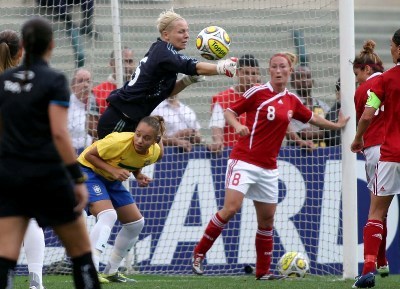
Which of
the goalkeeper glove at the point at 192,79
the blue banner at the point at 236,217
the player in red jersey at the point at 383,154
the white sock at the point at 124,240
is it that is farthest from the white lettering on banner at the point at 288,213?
the player in red jersey at the point at 383,154

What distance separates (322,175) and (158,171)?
192 centimetres

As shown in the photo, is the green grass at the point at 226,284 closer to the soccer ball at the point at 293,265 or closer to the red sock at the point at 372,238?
the soccer ball at the point at 293,265

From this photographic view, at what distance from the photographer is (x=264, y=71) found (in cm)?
1074

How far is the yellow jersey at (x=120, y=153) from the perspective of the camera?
827cm

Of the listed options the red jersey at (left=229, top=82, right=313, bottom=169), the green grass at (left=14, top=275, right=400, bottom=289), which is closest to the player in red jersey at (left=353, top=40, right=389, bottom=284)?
the green grass at (left=14, top=275, right=400, bottom=289)

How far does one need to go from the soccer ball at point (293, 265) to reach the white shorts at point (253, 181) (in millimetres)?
802

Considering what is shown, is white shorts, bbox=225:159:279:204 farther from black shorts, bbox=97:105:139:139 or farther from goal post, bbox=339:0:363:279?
black shorts, bbox=97:105:139:139

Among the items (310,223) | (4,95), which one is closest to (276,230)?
(310,223)

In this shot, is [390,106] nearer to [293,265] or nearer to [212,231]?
[212,231]

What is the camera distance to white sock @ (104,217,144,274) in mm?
8648

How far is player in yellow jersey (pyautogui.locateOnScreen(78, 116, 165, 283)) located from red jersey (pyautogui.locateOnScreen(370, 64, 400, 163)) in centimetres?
195

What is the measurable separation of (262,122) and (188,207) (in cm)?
194

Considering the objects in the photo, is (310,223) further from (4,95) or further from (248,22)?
(4,95)

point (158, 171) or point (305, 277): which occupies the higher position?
point (158, 171)
